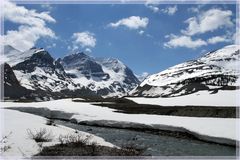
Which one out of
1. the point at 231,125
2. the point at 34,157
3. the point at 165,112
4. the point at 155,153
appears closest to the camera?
the point at 34,157

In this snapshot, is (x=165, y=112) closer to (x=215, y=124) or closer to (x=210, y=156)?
(x=215, y=124)

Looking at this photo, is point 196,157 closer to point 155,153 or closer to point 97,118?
point 155,153

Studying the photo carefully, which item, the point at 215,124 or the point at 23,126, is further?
the point at 215,124

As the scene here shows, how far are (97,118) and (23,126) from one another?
91.3ft

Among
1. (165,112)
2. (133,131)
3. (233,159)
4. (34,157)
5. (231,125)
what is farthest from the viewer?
(165,112)

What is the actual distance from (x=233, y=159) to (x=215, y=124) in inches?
677

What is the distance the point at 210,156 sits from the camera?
102 ft

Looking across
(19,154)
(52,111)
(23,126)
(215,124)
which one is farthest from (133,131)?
(52,111)

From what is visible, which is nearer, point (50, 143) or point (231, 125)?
point (50, 143)

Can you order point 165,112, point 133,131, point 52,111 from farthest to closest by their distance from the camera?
point 52,111 < point 165,112 < point 133,131

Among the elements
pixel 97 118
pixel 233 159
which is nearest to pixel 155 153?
pixel 233 159

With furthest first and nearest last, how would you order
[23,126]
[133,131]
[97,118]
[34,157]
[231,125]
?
[97,118] < [133,131] < [231,125] < [23,126] < [34,157]

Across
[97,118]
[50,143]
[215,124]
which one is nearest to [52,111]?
[97,118]

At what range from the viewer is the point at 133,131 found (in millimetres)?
51188
